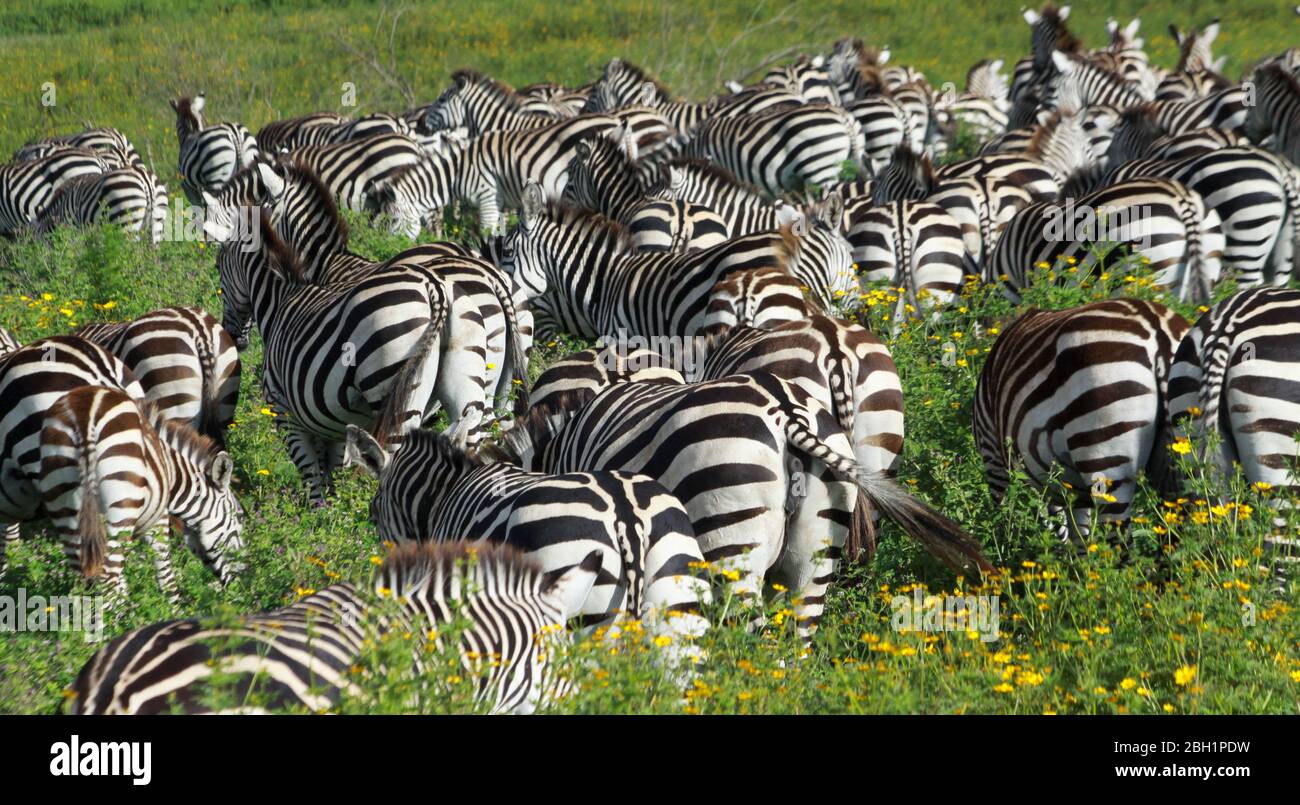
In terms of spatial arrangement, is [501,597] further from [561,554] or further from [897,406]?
[897,406]

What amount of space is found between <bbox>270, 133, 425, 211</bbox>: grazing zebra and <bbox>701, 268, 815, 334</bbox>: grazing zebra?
8025mm

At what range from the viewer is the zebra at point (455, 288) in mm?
7984

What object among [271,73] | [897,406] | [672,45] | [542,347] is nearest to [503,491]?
[897,406]

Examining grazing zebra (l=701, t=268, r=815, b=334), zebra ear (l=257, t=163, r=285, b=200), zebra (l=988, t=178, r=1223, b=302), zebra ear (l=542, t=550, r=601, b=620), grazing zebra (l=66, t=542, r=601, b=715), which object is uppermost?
zebra ear (l=257, t=163, r=285, b=200)

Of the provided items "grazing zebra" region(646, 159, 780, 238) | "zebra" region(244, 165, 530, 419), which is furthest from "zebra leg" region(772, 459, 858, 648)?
"grazing zebra" region(646, 159, 780, 238)

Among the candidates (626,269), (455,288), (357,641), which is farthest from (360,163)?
(357,641)

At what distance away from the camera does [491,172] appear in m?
15.5

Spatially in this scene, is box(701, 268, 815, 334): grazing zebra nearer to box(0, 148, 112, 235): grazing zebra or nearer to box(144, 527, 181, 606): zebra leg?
box(144, 527, 181, 606): zebra leg

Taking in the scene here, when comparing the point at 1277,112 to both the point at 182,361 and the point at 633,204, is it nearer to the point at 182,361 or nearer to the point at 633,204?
the point at 633,204

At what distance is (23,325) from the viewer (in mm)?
12055

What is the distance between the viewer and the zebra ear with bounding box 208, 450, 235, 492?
7516 mm

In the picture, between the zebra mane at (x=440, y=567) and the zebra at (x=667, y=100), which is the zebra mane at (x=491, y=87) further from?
the zebra mane at (x=440, y=567)

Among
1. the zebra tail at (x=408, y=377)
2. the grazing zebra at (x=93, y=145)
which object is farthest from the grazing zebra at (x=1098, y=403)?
the grazing zebra at (x=93, y=145)

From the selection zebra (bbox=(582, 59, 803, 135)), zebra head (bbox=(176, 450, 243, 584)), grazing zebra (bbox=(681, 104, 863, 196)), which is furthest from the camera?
zebra (bbox=(582, 59, 803, 135))
